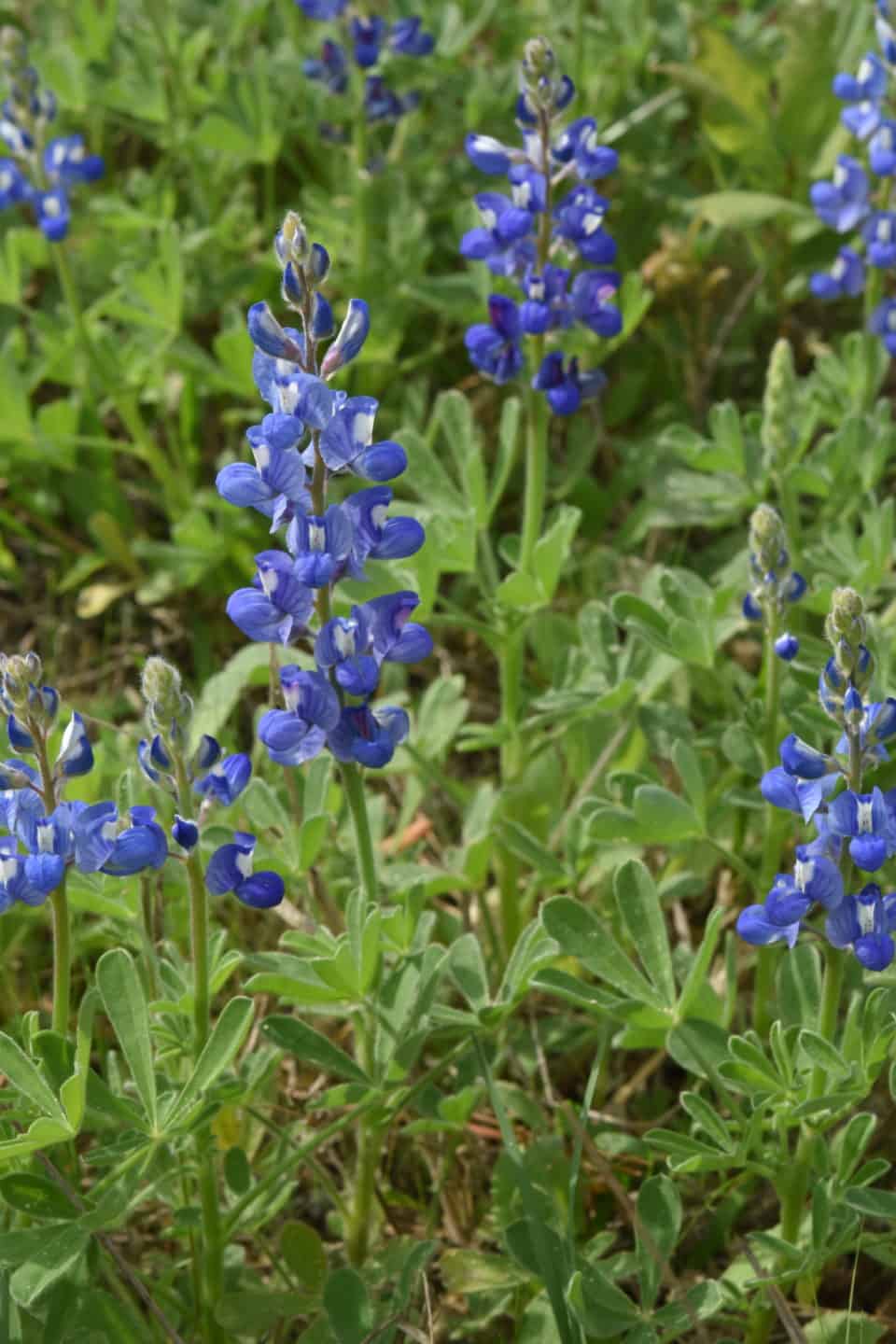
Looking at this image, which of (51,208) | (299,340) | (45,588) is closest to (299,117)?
(51,208)

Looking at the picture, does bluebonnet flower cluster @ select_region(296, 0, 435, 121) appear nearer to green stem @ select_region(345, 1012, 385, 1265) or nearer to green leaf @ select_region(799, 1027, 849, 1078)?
green stem @ select_region(345, 1012, 385, 1265)

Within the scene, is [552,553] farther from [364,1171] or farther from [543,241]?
[364,1171]

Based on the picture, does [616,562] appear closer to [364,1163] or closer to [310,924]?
[310,924]

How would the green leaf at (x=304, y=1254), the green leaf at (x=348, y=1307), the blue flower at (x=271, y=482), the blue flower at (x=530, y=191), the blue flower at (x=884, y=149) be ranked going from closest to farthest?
the blue flower at (x=271, y=482) → the green leaf at (x=348, y=1307) → the green leaf at (x=304, y=1254) → the blue flower at (x=530, y=191) → the blue flower at (x=884, y=149)

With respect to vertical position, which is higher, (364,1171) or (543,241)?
(543,241)

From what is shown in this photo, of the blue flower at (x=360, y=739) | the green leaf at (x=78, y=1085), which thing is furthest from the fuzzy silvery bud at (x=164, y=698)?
the green leaf at (x=78, y=1085)

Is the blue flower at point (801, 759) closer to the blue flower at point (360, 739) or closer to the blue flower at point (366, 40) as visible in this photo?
the blue flower at point (360, 739)

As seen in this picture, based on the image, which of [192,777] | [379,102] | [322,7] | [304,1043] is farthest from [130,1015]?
[322,7]
